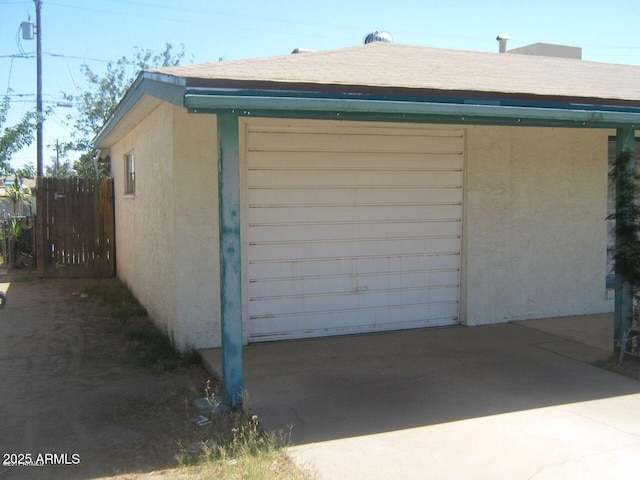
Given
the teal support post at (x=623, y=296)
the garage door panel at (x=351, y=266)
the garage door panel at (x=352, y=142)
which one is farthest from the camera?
the garage door panel at (x=351, y=266)

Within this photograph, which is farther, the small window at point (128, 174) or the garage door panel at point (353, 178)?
the small window at point (128, 174)

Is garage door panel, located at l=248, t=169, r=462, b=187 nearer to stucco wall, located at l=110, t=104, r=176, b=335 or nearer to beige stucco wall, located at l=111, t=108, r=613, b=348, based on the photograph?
beige stucco wall, located at l=111, t=108, r=613, b=348

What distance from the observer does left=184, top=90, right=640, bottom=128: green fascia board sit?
4777mm

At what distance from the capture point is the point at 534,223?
28.2 feet

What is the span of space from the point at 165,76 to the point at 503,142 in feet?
15.8

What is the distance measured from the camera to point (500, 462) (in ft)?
14.2

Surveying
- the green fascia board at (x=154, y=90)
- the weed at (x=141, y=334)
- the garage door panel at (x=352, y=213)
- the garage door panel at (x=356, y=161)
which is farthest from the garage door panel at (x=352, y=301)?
the green fascia board at (x=154, y=90)

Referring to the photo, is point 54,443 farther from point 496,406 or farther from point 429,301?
point 429,301

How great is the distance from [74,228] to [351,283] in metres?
8.24

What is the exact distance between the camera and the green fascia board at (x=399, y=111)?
478 cm

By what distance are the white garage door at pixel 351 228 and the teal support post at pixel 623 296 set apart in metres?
2.03

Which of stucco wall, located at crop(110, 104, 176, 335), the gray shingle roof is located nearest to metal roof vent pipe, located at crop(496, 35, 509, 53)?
the gray shingle roof

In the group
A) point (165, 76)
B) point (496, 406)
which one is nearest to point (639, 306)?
point (496, 406)

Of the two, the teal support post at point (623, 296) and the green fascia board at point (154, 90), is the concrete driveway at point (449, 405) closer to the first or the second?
the teal support post at point (623, 296)
